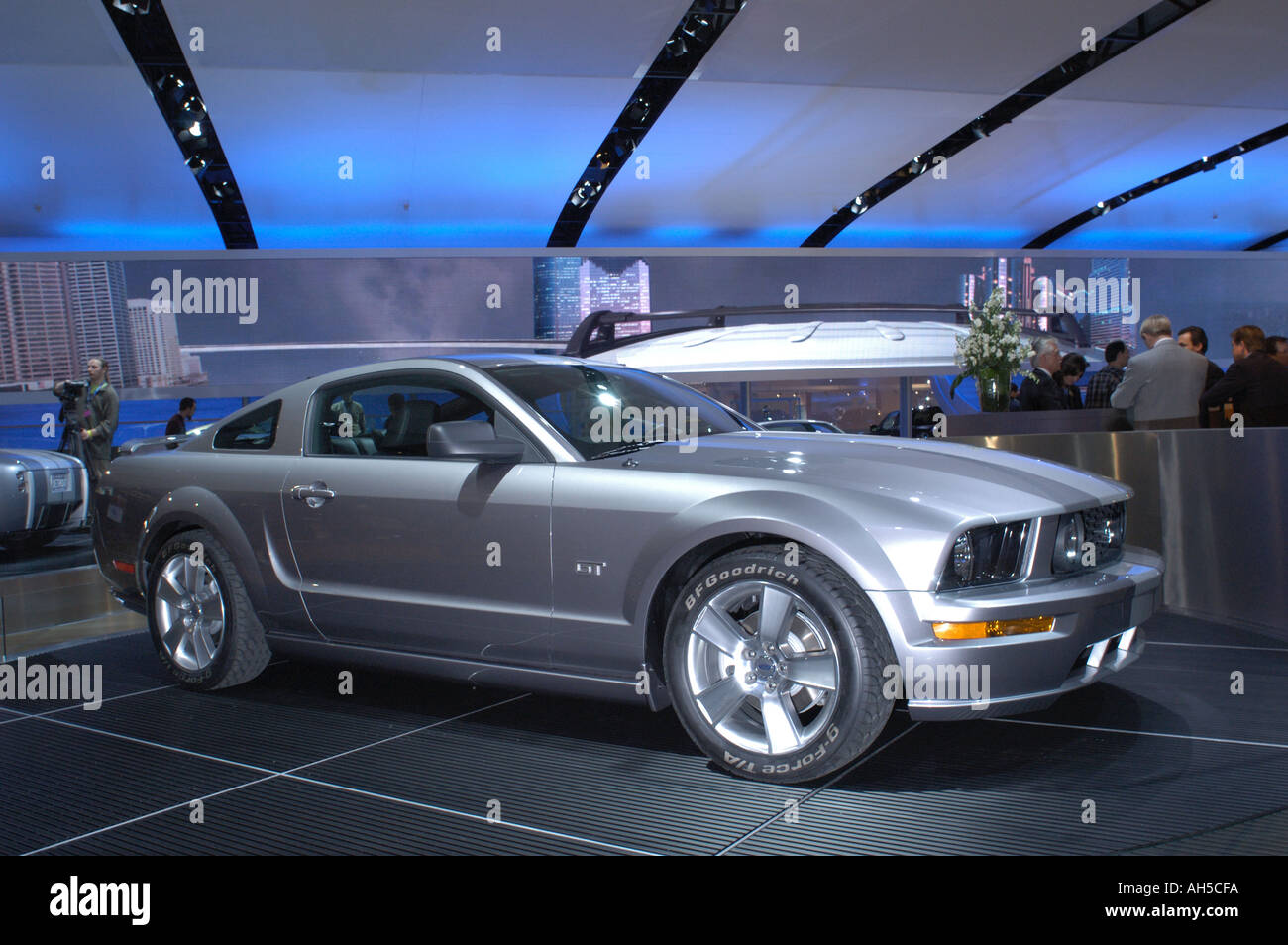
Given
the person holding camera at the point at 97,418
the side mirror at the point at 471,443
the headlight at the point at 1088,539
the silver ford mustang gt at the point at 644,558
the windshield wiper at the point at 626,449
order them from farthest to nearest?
the person holding camera at the point at 97,418 < the windshield wiper at the point at 626,449 < the side mirror at the point at 471,443 < the headlight at the point at 1088,539 < the silver ford mustang gt at the point at 644,558

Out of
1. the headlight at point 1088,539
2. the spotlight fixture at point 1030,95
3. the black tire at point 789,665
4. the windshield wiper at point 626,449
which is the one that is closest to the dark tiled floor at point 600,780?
the black tire at point 789,665

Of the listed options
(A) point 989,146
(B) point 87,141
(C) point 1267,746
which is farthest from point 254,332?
(C) point 1267,746

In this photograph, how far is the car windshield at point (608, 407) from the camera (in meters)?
3.58

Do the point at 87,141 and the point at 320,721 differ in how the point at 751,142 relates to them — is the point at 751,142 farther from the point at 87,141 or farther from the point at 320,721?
the point at 320,721

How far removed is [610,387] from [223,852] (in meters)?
2.10

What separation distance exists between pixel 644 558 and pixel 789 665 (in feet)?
1.82

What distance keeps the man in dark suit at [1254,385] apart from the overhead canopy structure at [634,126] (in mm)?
5589

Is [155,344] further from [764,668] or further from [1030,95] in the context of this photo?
[764,668]

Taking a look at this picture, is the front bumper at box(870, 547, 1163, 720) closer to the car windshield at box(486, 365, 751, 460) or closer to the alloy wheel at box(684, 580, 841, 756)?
the alloy wheel at box(684, 580, 841, 756)

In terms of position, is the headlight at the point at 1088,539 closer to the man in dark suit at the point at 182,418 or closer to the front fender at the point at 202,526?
the front fender at the point at 202,526

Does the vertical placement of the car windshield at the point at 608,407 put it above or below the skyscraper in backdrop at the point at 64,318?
below

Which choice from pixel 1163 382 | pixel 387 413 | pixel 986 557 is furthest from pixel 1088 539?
pixel 1163 382

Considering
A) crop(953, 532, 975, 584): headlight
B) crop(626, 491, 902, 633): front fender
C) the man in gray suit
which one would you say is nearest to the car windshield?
crop(626, 491, 902, 633): front fender

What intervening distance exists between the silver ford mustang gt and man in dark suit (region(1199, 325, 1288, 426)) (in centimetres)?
322
